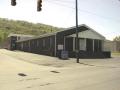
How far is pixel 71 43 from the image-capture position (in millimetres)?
41125

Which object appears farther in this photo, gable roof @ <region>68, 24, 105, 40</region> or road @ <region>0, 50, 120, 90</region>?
gable roof @ <region>68, 24, 105, 40</region>

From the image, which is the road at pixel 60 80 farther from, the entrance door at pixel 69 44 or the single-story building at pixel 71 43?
the entrance door at pixel 69 44

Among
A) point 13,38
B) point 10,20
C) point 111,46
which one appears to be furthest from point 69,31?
point 10,20

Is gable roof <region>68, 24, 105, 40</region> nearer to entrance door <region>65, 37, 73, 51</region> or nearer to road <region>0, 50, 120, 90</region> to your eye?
entrance door <region>65, 37, 73, 51</region>

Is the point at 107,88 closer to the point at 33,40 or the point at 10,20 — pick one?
the point at 33,40

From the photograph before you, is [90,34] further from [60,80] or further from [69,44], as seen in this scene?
[60,80]

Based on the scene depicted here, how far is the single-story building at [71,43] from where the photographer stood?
3922 cm

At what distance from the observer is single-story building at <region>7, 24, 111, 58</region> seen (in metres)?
39.2

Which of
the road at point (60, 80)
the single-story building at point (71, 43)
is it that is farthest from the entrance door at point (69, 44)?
the road at point (60, 80)

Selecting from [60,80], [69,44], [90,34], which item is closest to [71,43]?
[69,44]

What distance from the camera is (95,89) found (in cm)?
1199

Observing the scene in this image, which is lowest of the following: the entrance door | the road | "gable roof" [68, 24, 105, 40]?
the road

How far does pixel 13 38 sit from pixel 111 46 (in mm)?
30081

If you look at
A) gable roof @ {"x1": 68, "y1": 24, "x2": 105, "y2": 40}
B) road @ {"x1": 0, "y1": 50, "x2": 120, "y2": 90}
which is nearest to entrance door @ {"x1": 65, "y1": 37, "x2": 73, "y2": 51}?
gable roof @ {"x1": 68, "y1": 24, "x2": 105, "y2": 40}
